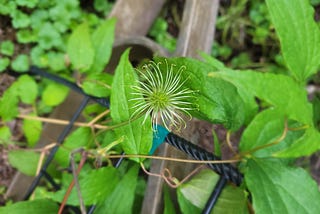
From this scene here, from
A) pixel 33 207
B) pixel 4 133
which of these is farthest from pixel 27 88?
pixel 33 207

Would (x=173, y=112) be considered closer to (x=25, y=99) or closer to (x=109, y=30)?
(x=109, y=30)

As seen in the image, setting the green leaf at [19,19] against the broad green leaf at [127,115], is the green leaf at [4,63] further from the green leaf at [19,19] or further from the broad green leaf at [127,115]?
the broad green leaf at [127,115]

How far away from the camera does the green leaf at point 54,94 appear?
1.35m

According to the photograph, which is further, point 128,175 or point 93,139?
point 93,139

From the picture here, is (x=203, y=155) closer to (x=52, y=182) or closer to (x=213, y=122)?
(x=213, y=122)

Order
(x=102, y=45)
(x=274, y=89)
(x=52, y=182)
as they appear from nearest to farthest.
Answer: (x=274, y=89), (x=52, y=182), (x=102, y=45)

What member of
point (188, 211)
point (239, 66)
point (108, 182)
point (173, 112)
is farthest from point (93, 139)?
point (239, 66)

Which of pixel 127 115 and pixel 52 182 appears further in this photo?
pixel 52 182

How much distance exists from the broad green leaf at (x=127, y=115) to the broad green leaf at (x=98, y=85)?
1.01 ft

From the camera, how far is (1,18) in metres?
1.41

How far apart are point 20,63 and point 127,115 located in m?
0.84

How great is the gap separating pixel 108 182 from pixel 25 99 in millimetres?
456

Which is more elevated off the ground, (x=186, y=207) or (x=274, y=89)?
(x=274, y=89)

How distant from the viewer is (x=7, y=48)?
4.65 feet
